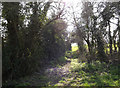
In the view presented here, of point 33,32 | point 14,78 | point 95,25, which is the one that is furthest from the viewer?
point 95,25

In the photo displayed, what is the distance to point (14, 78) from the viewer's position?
24.4ft

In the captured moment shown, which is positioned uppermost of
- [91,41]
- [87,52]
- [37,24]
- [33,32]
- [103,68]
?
[37,24]

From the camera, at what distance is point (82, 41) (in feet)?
39.5

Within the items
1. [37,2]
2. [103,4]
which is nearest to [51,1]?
[37,2]

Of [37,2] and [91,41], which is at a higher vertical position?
[37,2]

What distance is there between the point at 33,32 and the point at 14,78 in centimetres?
307

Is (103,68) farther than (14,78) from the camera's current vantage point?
Yes

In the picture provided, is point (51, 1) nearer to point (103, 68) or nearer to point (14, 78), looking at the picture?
point (14, 78)

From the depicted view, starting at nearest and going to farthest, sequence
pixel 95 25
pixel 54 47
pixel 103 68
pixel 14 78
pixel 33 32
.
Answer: pixel 14 78 < pixel 33 32 < pixel 103 68 < pixel 95 25 < pixel 54 47

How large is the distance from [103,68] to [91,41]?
9.54 feet

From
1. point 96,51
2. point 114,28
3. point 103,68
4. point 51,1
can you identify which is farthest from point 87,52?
point 51,1

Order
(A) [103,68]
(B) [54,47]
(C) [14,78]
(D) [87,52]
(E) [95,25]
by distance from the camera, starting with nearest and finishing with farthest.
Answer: (C) [14,78] → (A) [103,68] → (E) [95,25] → (D) [87,52] → (B) [54,47]

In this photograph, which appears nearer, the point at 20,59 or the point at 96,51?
the point at 20,59

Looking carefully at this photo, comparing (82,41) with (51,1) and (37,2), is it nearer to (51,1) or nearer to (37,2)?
(51,1)
